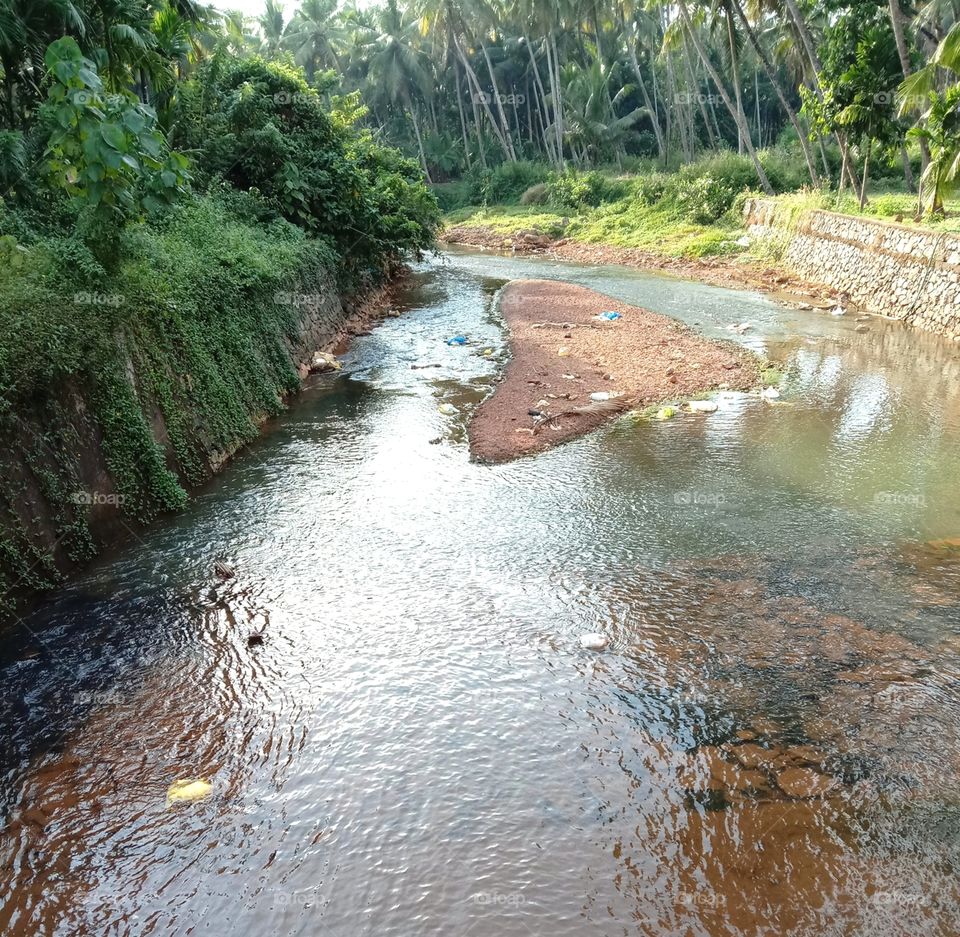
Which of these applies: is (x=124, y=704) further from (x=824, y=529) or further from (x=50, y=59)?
(x=824, y=529)

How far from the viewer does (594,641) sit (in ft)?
22.2

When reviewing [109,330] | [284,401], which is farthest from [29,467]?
[284,401]

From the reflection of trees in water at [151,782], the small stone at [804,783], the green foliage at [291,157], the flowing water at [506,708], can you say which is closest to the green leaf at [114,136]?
the flowing water at [506,708]

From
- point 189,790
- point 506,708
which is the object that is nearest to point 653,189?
point 506,708

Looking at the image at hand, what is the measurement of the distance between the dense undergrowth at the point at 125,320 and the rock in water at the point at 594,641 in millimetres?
5105

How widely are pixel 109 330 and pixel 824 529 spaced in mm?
8415

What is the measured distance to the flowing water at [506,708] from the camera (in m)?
4.46

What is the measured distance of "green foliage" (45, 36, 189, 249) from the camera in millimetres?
7605

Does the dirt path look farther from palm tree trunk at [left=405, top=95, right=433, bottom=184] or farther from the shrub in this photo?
palm tree trunk at [left=405, top=95, right=433, bottom=184]

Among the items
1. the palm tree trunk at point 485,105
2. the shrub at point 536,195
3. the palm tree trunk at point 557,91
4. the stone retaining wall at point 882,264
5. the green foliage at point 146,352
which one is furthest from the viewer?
the palm tree trunk at point 485,105

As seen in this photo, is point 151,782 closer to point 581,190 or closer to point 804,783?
point 804,783

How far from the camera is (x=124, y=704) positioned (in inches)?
237

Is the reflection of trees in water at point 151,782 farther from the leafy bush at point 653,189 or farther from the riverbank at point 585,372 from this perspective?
the leafy bush at point 653,189

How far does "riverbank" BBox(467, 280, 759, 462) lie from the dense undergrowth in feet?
13.0
